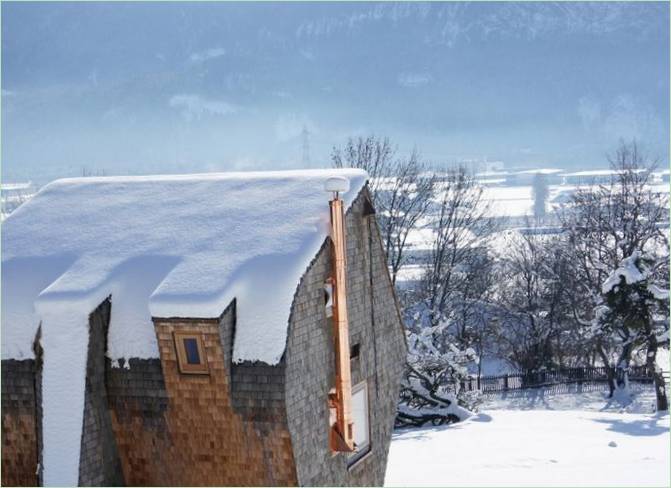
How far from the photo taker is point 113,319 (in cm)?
1196

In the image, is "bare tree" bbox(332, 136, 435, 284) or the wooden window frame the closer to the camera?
the wooden window frame

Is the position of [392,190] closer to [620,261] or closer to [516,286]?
[620,261]

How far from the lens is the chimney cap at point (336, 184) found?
1198 centimetres

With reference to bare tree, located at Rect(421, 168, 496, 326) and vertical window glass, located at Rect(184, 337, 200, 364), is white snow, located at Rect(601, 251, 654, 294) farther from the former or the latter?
vertical window glass, located at Rect(184, 337, 200, 364)

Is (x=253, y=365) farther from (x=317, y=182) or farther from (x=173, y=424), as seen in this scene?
(x=317, y=182)

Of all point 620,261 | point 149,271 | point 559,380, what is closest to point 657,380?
point 620,261

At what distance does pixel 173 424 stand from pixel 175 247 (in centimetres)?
221

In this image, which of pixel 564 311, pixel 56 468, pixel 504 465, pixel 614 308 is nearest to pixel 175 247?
pixel 56 468

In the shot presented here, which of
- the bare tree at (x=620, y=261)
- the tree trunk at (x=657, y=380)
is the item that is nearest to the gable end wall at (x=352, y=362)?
the bare tree at (x=620, y=261)

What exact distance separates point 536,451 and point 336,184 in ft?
34.2

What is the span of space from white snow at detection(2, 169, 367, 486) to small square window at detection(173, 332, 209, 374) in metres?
0.40

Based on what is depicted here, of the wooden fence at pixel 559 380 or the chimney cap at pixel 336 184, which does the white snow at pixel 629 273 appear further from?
the chimney cap at pixel 336 184

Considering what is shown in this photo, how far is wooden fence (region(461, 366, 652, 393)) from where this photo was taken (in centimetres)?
4056

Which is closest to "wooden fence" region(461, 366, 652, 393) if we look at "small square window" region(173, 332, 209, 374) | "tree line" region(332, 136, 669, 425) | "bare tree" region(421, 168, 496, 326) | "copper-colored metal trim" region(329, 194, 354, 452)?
"tree line" region(332, 136, 669, 425)
